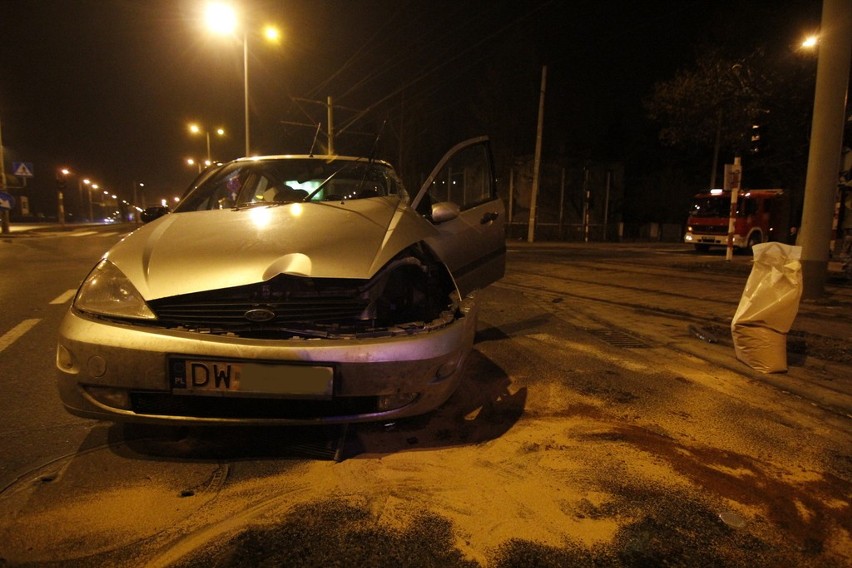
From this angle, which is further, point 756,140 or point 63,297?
point 756,140

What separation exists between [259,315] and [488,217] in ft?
8.32

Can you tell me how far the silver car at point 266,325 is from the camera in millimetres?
2150

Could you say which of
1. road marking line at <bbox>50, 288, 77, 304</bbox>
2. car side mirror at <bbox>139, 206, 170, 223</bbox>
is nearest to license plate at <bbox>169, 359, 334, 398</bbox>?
car side mirror at <bbox>139, 206, 170, 223</bbox>

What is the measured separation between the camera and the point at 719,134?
15711 millimetres

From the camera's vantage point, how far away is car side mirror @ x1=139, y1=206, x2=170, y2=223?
12.5 feet

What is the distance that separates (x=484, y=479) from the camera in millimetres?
2303

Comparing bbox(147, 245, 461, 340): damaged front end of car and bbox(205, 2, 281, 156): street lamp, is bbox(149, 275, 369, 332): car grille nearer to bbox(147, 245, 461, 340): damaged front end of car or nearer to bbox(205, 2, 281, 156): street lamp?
bbox(147, 245, 461, 340): damaged front end of car

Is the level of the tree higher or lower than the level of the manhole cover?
higher

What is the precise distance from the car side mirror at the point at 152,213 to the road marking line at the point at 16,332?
177cm

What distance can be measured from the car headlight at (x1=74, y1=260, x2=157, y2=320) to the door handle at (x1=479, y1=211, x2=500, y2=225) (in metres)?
2.69

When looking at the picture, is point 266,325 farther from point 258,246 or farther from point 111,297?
point 111,297

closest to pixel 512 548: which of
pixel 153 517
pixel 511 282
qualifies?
pixel 153 517

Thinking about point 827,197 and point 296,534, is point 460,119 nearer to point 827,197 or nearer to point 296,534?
point 827,197

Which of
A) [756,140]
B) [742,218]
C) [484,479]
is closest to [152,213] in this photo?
[484,479]
